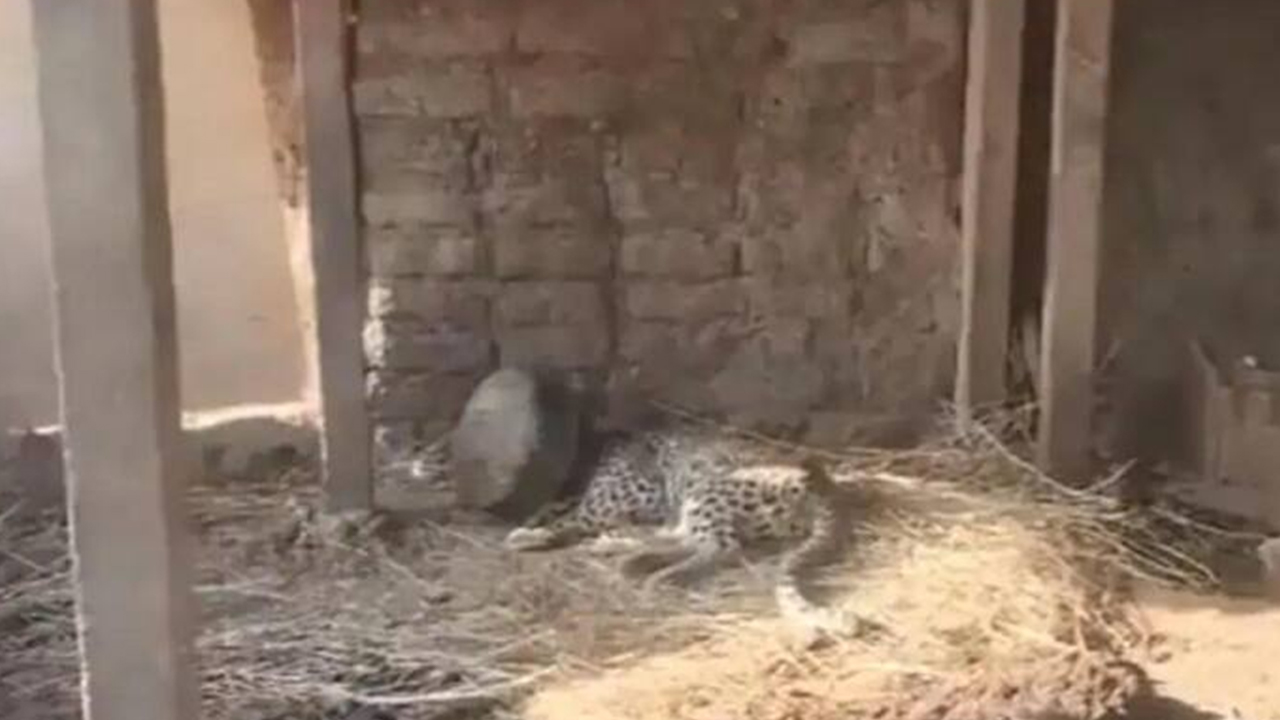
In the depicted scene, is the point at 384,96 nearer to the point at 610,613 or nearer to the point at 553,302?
the point at 553,302

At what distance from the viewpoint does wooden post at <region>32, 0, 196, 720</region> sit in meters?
3.10

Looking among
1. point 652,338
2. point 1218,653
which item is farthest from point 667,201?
point 1218,653

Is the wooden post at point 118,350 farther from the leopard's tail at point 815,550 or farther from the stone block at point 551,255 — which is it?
the stone block at point 551,255

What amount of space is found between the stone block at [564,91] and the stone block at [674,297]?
1.51 ft

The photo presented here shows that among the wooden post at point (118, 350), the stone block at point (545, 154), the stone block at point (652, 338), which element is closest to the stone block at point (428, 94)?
the stone block at point (545, 154)

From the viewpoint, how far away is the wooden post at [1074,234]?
507cm

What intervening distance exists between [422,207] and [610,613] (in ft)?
4.46

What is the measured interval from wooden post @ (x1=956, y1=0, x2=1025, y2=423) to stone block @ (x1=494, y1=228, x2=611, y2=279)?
91 cm

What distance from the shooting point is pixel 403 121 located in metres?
5.67

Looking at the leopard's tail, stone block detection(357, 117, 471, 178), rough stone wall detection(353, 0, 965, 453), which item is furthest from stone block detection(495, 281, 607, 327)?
the leopard's tail

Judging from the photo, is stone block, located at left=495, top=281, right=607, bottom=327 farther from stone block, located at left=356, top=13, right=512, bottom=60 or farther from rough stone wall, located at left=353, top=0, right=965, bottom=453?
stone block, located at left=356, top=13, right=512, bottom=60

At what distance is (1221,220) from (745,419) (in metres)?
1.34

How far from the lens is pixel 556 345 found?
586 centimetres

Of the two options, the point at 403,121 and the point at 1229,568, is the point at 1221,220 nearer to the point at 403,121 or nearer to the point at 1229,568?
the point at 1229,568
